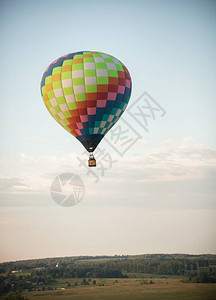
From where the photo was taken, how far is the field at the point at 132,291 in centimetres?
5969

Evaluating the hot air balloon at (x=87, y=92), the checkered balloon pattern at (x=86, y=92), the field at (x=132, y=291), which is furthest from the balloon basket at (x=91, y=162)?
the field at (x=132, y=291)

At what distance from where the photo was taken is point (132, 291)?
65.0 meters

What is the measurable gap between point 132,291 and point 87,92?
4879cm

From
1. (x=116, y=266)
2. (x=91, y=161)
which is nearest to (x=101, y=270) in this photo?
(x=116, y=266)

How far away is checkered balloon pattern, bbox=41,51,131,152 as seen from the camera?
80.2 ft

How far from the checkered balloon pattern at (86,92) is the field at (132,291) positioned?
40.5 meters

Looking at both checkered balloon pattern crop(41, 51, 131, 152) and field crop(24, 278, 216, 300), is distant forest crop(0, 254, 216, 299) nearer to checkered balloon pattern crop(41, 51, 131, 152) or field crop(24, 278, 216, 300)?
field crop(24, 278, 216, 300)

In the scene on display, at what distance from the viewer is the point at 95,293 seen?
208ft

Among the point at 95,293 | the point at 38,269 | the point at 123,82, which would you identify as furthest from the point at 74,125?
the point at 38,269

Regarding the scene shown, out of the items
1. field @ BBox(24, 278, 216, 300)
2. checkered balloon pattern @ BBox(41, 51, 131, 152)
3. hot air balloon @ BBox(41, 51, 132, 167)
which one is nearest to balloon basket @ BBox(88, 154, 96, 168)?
hot air balloon @ BBox(41, 51, 132, 167)

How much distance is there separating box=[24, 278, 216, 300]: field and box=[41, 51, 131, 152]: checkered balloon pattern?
1595 inches

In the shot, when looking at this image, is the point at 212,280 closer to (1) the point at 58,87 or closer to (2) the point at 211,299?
(2) the point at 211,299

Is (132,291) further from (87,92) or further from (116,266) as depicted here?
(87,92)

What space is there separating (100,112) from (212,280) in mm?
52352
